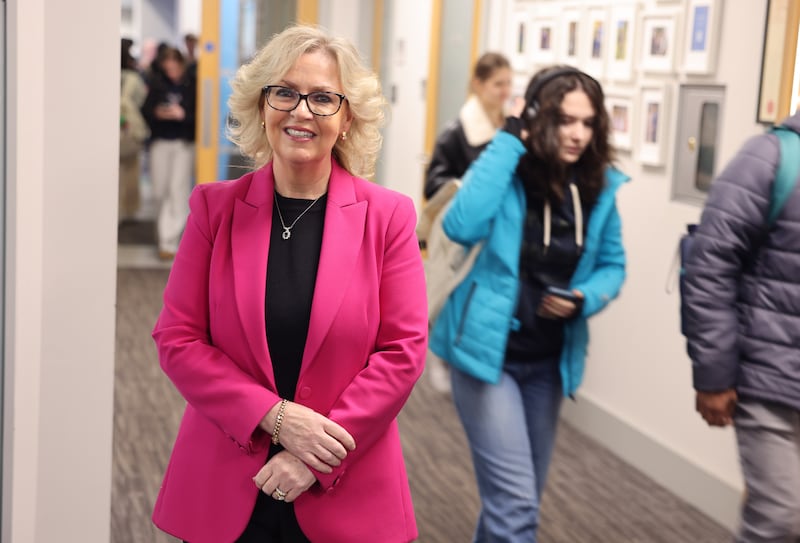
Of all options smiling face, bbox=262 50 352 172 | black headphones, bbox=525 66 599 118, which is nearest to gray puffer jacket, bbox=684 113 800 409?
black headphones, bbox=525 66 599 118

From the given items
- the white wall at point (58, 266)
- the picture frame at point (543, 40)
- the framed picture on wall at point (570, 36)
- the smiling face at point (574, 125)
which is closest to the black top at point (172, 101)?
the picture frame at point (543, 40)

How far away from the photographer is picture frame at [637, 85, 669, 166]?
5.06 metres

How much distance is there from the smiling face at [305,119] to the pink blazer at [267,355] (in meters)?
0.11

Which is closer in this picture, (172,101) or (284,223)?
(284,223)

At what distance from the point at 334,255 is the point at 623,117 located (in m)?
3.58

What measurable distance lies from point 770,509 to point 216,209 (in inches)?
58.3

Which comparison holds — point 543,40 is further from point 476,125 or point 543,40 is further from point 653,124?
point 653,124

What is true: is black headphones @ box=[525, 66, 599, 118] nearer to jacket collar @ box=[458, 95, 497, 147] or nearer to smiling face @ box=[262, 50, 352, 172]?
smiling face @ box=[262, 50, 352, 172]

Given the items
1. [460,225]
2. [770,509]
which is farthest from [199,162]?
[770,509]

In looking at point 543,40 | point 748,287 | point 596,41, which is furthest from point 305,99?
point 543,40

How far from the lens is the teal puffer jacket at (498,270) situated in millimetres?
3088

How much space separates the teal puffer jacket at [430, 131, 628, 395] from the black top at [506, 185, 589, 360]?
0.04 m

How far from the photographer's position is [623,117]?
5.45 metres

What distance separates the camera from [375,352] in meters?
2.20
